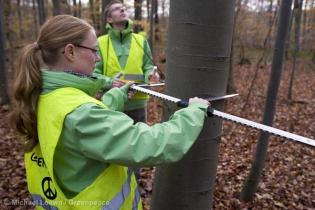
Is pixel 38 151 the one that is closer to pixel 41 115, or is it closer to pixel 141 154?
pixel 41 115

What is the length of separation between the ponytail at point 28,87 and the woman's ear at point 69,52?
0.49 feet

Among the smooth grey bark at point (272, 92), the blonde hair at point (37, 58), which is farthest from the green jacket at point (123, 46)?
the blonde hair at point (37, 58)

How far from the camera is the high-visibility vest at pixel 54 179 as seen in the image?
161cm

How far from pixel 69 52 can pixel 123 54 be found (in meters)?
2.41

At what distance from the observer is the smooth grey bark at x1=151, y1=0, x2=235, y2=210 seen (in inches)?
77.0

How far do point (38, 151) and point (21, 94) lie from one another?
14.2 inches

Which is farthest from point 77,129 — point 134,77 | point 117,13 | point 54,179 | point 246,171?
point 246,171

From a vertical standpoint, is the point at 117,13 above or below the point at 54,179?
above

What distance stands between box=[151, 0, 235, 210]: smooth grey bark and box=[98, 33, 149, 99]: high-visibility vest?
197 cm

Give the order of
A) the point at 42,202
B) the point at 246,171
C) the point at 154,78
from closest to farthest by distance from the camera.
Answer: the point at 42,202
the point at 154,78
the point at 246,171

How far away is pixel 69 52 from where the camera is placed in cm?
176

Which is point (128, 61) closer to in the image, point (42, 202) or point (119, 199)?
point (42, 202)

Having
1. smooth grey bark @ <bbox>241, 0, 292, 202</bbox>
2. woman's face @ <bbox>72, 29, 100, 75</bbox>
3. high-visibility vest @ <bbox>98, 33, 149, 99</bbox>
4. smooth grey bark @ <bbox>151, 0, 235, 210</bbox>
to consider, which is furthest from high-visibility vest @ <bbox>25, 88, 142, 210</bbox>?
smooth grey bark @ <bbox>241, 0, 292, 202</bbox>

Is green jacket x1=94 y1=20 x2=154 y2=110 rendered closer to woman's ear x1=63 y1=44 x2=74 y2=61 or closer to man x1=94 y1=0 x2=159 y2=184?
man x1=94 y1=0 x2=159 y2=184
